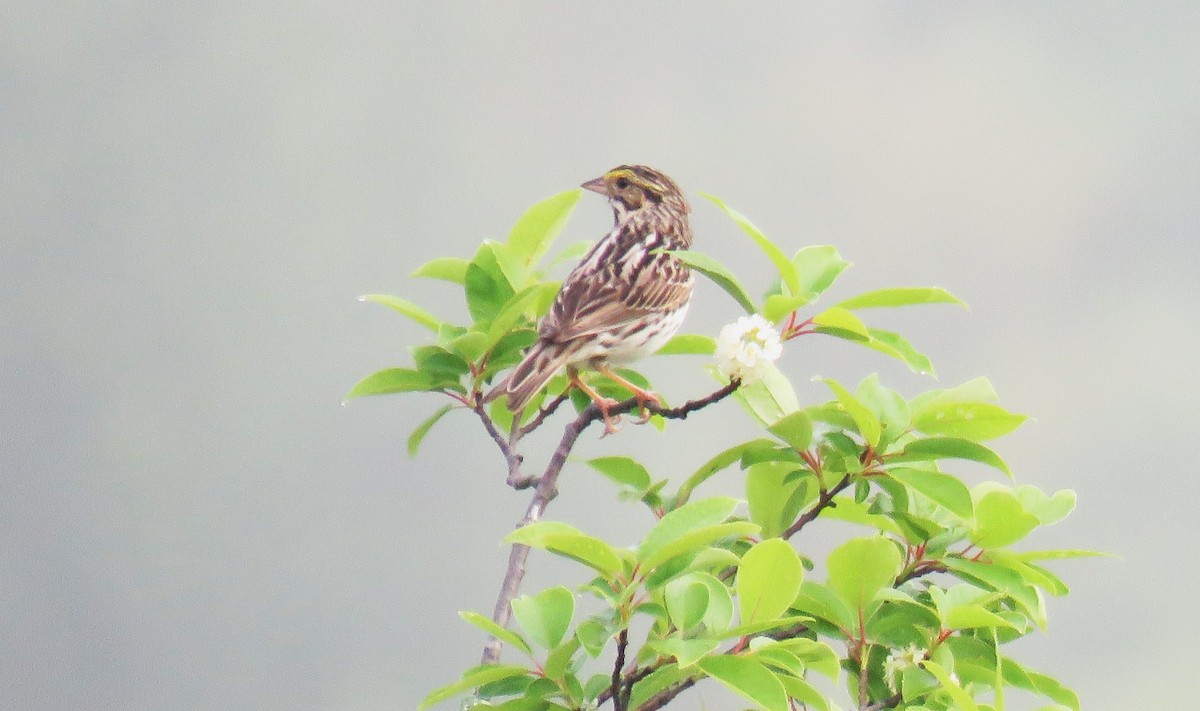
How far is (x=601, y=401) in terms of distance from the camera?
7.84 ft

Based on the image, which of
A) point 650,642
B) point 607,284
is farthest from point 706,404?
point 607,284

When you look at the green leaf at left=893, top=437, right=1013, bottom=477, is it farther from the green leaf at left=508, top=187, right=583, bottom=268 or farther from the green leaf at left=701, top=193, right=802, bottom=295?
the green leaf at left=508, top=187, right=583, bottom=268

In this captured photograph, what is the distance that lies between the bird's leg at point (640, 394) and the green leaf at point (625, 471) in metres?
0.13

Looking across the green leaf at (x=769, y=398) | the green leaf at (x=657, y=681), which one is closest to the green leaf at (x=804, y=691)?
the green leaf at (x=657, y=681)

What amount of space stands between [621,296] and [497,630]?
97 cm

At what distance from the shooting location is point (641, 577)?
1.91 meters

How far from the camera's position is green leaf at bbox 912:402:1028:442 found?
2.08m

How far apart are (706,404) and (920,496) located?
20.6 inches

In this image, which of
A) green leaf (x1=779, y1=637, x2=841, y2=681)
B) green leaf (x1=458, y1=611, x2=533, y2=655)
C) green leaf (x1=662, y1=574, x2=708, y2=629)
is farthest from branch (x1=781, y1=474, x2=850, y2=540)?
green leaf (x1=458, y1=611, x2=533, y2=655)

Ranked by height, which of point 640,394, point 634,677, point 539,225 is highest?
point 539,225

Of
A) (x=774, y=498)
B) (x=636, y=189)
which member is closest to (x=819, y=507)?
(x=774, y=498)

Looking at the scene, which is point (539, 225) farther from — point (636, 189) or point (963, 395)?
point (963, 395)

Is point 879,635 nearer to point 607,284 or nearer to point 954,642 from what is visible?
point 954,642

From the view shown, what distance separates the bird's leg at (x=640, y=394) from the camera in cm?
249
